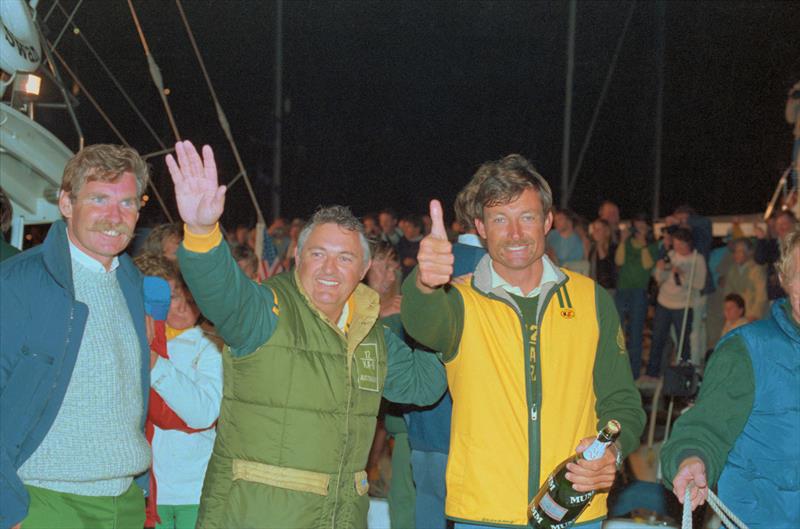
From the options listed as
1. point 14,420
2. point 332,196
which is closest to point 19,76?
point 14,420

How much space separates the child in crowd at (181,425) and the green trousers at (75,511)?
0.71m

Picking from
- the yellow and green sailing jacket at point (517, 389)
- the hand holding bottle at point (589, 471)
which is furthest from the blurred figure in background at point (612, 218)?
the hand holding bottle at point (589, 471)

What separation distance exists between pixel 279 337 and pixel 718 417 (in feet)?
4.85

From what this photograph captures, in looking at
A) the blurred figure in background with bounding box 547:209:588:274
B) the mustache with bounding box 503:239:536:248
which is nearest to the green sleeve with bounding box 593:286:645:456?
the mustache with bounding box 503:239:536:248

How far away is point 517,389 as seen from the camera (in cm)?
334

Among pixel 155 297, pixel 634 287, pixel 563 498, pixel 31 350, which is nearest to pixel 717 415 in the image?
pixel 563 498

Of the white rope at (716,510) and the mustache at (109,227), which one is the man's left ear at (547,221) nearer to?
the white rope at (716,510)

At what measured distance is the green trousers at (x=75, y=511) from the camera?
124 inches

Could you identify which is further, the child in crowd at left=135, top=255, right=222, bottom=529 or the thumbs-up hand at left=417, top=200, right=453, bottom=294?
the child in crowd at left=135, top=255, right=222, bottom=529

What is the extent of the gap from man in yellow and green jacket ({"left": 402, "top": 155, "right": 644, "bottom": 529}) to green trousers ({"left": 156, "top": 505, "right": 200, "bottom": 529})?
1603 millimetres

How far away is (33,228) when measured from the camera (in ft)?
25.3

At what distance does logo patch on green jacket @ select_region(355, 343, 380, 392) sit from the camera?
3.40 metres

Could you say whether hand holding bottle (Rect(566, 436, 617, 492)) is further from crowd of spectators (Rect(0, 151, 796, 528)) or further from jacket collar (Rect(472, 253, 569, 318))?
crowd of spectators (Rect(0, 151, 796, 528))

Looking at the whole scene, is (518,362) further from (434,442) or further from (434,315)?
(434,442)
